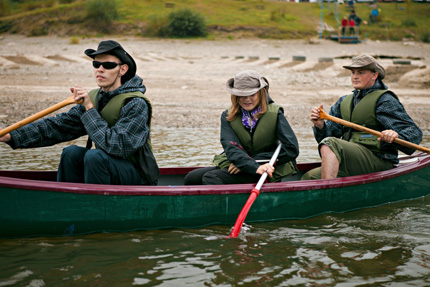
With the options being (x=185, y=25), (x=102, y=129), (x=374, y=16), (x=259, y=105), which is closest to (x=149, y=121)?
(x=102, y=129)

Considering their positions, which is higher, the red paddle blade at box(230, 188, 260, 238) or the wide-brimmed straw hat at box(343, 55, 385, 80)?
the wide-brimmed straw hat at box(343, 55, 385, 80)

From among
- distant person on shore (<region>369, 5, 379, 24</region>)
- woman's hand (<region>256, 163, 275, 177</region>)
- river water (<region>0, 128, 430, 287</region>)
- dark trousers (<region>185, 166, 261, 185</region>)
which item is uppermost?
distant person on shore (<region>369, 5, 379, 24</region>)

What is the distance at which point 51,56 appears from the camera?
18328 mm

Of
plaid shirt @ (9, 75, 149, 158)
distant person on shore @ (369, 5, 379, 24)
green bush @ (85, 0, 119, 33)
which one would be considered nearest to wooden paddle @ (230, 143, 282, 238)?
plaid shirt @ (9, 75, 149, 158)

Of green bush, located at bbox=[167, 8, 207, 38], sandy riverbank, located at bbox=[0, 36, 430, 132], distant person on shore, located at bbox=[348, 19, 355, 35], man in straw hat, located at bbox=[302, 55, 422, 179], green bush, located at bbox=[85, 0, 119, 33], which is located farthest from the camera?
green bush, located at bbox=[85, 0, 119, 33]

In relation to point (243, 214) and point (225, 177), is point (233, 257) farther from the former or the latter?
point (225, 177)

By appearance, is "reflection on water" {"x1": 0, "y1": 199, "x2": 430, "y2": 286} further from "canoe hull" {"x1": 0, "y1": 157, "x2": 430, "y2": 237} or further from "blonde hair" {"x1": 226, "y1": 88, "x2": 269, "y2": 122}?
"blonde hair" {"x1": 226, "y1": 88, "x2": 269, "y2": 122}

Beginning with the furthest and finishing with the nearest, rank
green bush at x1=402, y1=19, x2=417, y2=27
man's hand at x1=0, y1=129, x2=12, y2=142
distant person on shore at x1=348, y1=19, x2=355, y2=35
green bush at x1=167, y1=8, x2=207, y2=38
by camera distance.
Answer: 1. green bush at x1=402, y1=19, x2=417, y2=27
2. distant person on shore at x1=348, y1=19, x2=355, y2=35
3. green bush at x1=167, y1=8, x2=207, y2=38
4. man's hand at x1=0, y1=129, x2=12, y2=142

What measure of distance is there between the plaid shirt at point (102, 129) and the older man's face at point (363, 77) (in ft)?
6.76

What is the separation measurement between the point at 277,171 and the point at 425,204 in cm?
179

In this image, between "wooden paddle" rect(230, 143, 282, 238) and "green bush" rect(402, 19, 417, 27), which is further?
"green bush" rect(402, 19, 417, 27)

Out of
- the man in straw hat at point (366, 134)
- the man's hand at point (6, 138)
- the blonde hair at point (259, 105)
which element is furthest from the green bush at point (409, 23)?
the man's hand at point (6, 138)

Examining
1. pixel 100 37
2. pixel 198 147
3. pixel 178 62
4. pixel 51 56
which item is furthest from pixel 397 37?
pixel 198 147

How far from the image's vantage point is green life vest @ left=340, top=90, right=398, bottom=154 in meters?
5.09
